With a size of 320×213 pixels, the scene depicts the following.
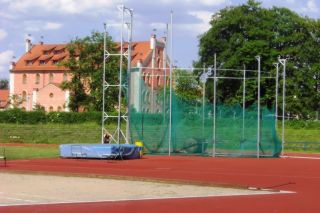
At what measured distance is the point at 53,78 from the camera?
105 metres

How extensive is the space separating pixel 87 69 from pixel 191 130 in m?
41.3

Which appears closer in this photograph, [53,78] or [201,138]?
[201,138]

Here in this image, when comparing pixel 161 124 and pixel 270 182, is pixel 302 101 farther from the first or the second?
pixel 270 182

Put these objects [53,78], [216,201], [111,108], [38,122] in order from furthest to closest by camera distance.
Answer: [53,78]
[111,108]
[38,122]
[216,201]

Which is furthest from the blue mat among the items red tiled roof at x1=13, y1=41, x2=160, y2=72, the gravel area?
red tiled roof at x1=13, y1=41, x2=160, y2=72

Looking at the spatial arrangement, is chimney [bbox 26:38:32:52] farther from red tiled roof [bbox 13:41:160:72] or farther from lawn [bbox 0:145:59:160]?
lawn [bbox 0:145:59:160]

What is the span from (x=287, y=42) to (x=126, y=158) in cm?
4529

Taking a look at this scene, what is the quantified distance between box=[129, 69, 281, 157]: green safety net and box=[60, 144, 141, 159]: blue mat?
10.5 feet

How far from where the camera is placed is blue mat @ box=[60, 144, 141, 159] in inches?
1185

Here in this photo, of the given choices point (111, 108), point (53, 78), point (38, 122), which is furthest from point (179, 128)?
point (53, 78)

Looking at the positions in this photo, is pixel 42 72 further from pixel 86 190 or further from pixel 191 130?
pixel 86 190

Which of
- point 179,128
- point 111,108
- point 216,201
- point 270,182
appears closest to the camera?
point 216,201

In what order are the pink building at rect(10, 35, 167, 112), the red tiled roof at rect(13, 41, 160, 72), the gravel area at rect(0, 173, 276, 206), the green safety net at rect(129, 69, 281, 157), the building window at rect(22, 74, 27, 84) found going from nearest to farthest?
the gravel area at rect(0, 173, 276, 206) < the green safety net at rect(129, 69, 281, 157) < the pink building at rect(10, 35, 167, 112) < the red tiled roof at rect(13, 41, 160, 72) < the building window at rect(22, 74, 27, 84)

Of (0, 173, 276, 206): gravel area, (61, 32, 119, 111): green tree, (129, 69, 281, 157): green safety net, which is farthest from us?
(61, 32, 119, 111): green tree
